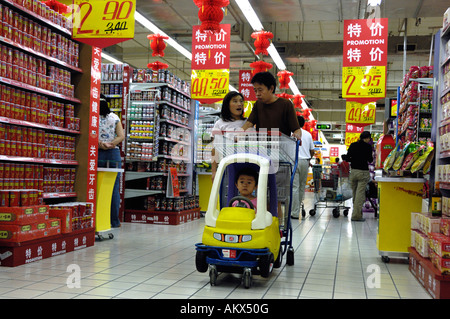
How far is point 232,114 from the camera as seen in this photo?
4594mm

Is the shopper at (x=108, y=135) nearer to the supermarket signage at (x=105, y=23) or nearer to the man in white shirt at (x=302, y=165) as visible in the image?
the supermarket signage at (x=105, y=23)

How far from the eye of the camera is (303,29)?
15484 mm

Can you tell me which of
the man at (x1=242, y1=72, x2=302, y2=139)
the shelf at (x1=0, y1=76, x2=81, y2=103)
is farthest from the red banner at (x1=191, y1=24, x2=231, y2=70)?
the man at (x1=242, y1=72, x2=302, y2=139)

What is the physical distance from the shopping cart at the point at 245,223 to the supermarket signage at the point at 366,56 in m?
5.80

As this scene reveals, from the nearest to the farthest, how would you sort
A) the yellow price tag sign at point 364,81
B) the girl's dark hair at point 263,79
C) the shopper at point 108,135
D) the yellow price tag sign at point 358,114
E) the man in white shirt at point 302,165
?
the girl's dark hair at point 263,79, the shopper at point 108,135, the man in white shirt at point 302,165, the yellow price tag sign at point 364,81, the yellow price tag sign at point 358,114

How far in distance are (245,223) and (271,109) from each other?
137 centimetres

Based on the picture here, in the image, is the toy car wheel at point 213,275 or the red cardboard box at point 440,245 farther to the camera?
the toy car wheel at point 213,275

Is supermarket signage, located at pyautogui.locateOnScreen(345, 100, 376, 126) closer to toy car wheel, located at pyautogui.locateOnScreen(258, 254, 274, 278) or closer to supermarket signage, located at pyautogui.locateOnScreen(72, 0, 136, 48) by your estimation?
supermarket signage, located at pyautogui.locateOnScreen(72, 0, 136, 48)

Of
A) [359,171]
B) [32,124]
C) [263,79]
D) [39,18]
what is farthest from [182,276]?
[359,171]

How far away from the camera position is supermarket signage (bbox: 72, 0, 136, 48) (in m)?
5.09

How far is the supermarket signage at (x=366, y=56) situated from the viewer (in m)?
8.76

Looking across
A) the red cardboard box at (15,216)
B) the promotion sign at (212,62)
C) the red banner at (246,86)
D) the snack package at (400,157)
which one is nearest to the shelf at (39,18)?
the red cardboard box at (15,216)

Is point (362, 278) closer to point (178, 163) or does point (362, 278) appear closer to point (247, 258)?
point (247, 258)

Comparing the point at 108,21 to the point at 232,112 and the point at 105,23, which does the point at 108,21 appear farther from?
the point at 232,112
